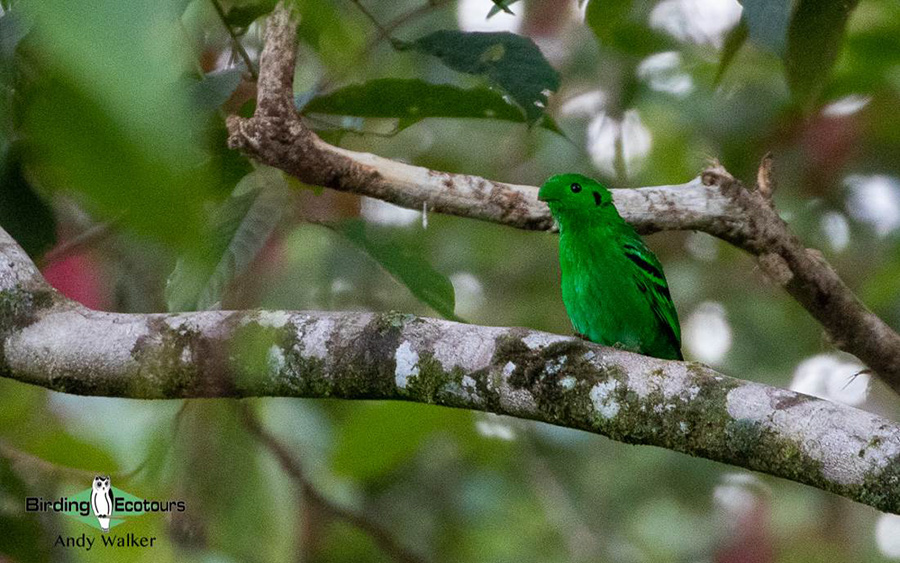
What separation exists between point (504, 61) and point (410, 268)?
738mm

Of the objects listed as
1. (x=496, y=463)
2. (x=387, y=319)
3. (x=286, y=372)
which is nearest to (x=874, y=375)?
(x=387, y=319)

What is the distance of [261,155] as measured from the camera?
9.68ft

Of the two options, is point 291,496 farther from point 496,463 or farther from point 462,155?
point 462,155

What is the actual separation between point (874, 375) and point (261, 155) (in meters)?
2.28

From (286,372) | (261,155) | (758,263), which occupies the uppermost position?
(261,155)

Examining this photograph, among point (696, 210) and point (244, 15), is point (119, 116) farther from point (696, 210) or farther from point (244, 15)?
point (696, 210)

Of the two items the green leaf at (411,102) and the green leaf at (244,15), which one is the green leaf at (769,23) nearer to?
the green leaf at (411,102)

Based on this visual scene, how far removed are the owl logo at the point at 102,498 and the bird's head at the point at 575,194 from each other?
6.06 feet

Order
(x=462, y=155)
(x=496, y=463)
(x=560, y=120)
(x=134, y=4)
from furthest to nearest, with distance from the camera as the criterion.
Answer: (x=462, y=155) → (x=560, y=120) → (x=496, y=463) → (x=134, y=4)

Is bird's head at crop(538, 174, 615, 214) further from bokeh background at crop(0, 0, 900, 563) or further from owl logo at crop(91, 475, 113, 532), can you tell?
owl logo at crop(91, 475, 113, 532)

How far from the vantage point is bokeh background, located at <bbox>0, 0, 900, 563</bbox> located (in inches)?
127

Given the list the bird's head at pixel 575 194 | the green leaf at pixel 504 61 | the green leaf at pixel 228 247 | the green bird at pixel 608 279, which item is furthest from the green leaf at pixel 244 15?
the green bird at pixel 608 279

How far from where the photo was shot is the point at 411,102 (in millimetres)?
3184

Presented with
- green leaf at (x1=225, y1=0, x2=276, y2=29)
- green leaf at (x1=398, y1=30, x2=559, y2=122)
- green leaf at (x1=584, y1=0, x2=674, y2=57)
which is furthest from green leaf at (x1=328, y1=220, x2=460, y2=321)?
green leaf at (x1=584, y1=0, x2=674, y2=57)
